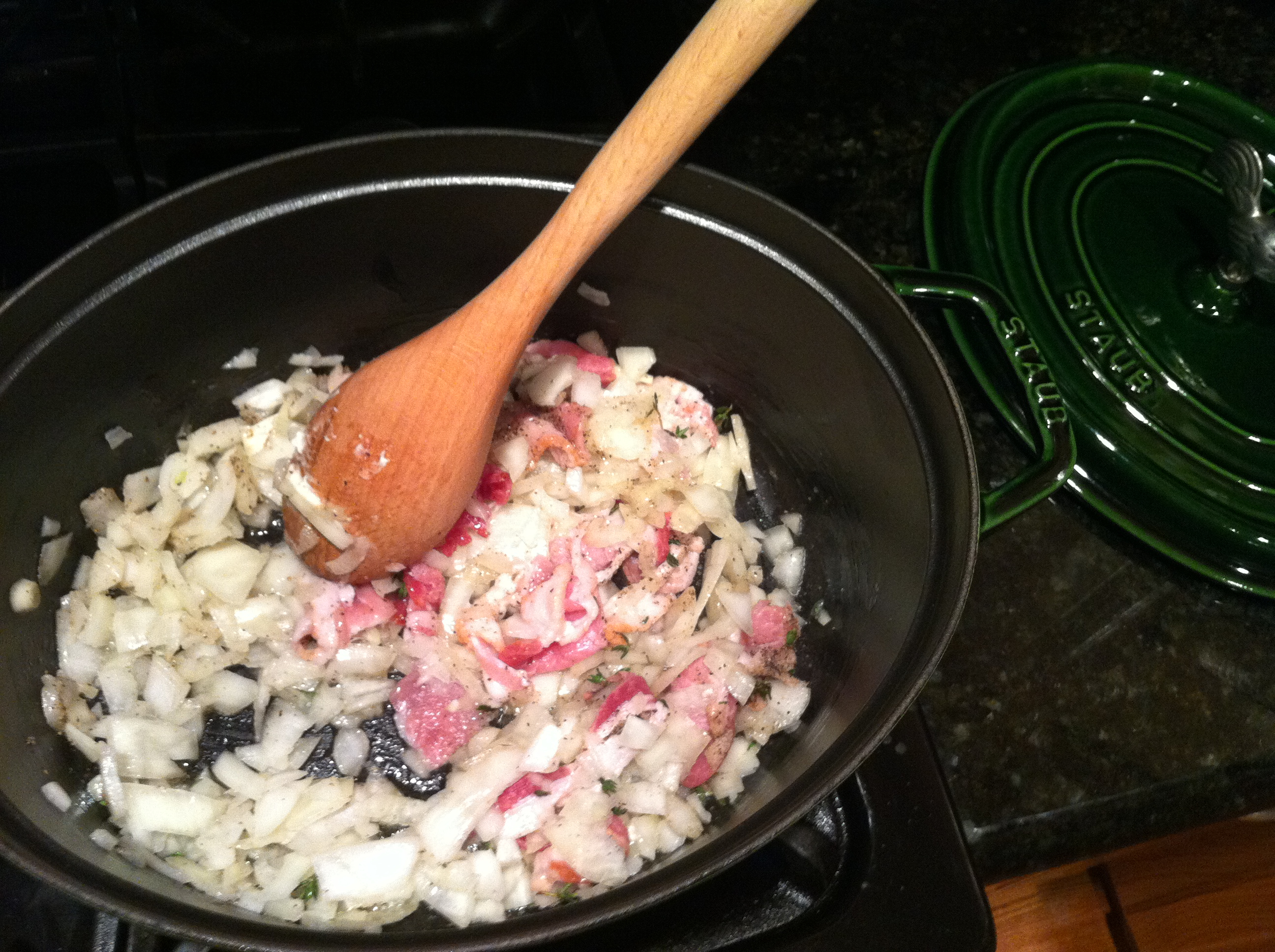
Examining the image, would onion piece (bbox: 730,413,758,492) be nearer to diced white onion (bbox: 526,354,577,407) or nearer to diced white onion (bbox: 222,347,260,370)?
diced white onion (bbox: 526,354,577,407)

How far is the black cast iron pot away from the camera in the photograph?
2.93ft

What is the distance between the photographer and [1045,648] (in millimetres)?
1168

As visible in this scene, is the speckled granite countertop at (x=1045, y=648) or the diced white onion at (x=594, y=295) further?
Result: the diced white onion at (x=594, y=295)

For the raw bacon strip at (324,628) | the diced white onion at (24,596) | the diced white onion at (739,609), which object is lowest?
the diced white onion at (24,596)

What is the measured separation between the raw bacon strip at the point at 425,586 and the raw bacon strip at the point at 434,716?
0.09 metres

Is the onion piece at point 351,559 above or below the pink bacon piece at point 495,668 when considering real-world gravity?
above

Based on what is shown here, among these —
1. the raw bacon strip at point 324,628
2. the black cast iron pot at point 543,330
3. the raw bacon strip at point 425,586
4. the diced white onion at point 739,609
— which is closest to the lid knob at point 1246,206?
the black cast iron pot at point 543,330

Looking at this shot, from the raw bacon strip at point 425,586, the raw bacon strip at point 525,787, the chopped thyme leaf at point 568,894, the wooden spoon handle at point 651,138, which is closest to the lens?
the wooden spoon handle at point 651,138

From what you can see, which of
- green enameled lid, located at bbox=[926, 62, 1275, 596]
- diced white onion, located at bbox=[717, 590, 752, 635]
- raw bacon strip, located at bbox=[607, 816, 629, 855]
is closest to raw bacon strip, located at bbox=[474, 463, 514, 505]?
diced white onion, located at bbox=[717, 590, 752, 635]

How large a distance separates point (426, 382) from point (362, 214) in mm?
253

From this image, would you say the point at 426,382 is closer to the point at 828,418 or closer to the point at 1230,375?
the point at 828,418

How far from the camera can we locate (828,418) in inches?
45.9

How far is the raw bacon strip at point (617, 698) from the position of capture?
3.53 ft

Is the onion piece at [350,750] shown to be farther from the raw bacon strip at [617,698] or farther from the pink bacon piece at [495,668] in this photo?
the raw bacon strip at [617,698]
